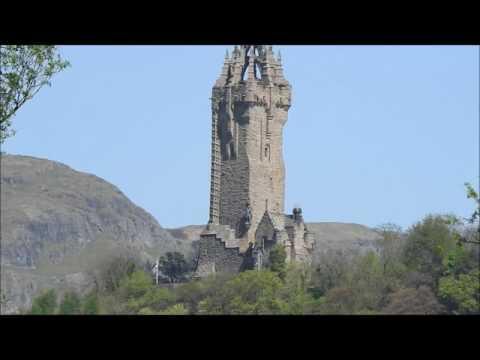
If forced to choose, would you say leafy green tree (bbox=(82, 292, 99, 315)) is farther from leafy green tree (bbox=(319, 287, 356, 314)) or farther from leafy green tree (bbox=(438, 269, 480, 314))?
leafy green tree (bbox=(438, 269, 480, 314))

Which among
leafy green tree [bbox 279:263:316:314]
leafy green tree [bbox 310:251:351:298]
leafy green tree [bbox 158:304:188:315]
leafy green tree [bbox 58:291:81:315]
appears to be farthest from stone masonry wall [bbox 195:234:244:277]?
leafy green tree [bbox 58:291:81:315]

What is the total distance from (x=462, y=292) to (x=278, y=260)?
801 inches

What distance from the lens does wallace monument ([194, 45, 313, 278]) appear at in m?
101

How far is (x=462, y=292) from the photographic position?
78.4m

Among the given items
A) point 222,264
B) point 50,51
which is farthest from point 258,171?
point 50,51

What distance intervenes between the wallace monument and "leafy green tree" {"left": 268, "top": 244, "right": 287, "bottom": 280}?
1697mm

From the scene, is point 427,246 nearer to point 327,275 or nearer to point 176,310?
point 327,275

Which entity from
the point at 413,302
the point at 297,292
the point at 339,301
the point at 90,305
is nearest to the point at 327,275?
the point at 297,292

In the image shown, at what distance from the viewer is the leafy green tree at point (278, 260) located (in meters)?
96.3

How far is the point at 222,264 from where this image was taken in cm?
10262

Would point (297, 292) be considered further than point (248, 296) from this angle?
No
